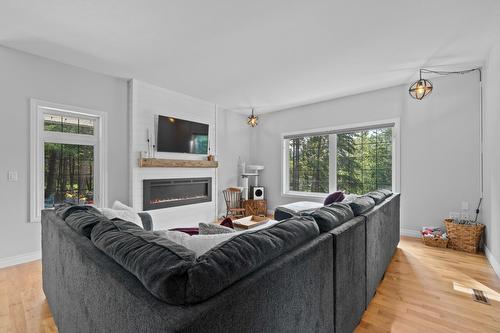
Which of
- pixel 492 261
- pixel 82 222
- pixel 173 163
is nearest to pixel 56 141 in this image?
pixel 173 163

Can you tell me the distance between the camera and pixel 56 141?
137 inches

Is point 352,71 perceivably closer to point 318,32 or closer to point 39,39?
point 318,32

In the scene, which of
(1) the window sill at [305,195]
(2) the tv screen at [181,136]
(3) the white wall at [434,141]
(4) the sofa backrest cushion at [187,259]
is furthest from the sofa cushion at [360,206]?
(2) the tv screen at [181,136]

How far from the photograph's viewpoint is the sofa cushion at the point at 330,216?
152 cm

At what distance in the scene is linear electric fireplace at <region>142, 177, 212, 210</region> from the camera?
14.1ft

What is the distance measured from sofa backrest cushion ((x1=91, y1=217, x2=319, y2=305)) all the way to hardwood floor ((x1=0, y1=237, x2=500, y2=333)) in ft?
4.30

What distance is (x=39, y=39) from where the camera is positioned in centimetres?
283

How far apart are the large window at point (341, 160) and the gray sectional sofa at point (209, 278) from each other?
3.23 metres

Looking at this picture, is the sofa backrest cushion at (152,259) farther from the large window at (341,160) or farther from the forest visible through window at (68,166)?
the large window at (341,160)

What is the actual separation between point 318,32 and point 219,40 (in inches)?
43.5

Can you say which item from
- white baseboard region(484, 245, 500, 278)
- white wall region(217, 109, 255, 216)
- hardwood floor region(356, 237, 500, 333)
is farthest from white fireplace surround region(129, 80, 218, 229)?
white baseboard region(484, 245, 500, 278)

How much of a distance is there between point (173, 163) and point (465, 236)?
4.67 meters

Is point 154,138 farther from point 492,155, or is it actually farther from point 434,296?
point 492,155

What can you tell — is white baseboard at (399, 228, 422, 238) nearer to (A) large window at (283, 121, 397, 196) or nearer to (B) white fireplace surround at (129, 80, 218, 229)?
(A) large window at (283, 121, 397, 196)
